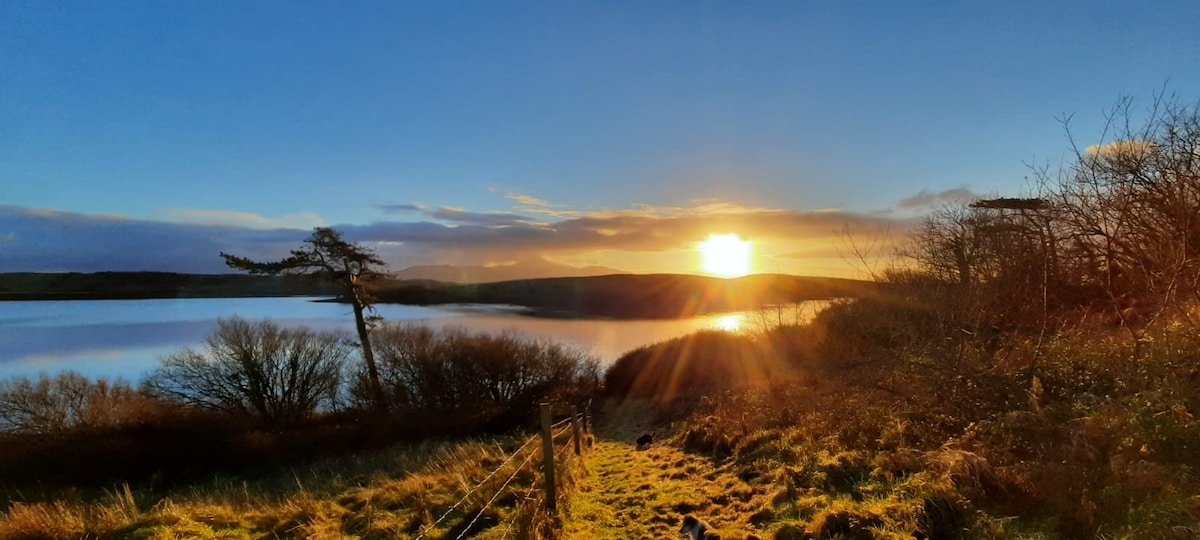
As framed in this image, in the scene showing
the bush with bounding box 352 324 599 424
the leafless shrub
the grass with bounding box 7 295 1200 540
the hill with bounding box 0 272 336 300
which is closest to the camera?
the grass with bounding box 7 295 1200 540

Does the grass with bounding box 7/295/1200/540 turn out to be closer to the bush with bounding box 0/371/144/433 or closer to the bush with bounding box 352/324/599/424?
the bush with bounding box 352/324/599/424

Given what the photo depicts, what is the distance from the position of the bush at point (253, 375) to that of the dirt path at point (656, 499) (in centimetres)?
2521

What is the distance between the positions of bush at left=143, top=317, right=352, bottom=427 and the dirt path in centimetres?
2521

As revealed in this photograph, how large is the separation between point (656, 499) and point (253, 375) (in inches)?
1163

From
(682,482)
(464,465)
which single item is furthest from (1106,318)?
(464,465)

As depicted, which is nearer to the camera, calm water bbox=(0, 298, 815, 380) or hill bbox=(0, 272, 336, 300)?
calm water bbox=(0, 298, 815, 380)

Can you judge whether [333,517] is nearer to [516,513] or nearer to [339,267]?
[516,513]

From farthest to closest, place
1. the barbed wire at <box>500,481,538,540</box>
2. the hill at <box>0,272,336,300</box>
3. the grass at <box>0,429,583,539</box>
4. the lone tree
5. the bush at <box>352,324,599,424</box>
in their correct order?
1. the hill at <box>0,272,336,300</box>
2. the bush at <box>352,324,599,424</box>
3. the lone tree
4. the grass at <box>0,429,583,539</box>
5. the barbed wire at <box>500,481,538,540</box>

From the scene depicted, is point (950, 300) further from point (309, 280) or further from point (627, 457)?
point (309, 280)

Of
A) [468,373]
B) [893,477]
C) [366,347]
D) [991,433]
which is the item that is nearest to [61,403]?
[366,347]

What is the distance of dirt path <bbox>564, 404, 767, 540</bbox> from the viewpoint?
676 centimetres

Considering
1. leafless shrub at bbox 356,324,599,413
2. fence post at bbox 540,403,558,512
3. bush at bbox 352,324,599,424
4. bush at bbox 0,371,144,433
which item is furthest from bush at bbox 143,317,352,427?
fence post at bbox 540,403,558,512

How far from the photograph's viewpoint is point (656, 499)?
809 cm

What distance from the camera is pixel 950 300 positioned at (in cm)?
933
